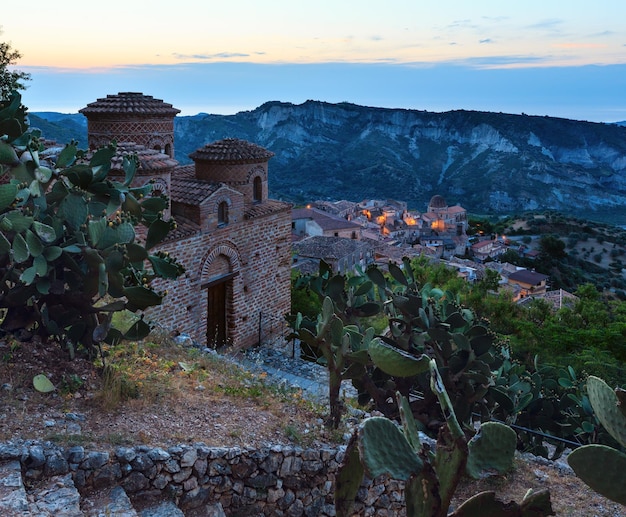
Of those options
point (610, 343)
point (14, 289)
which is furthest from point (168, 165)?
point (610, 343)

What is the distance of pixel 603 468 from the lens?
2.63 m

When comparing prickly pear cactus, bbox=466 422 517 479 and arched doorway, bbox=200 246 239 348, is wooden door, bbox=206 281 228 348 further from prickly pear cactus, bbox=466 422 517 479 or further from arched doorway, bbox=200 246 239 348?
prickly pear cactus, bbox=466 422 517 479

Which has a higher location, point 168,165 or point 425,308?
point 168,165

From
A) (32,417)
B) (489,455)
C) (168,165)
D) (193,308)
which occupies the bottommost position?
(193,308)

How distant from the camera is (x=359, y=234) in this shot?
1972 inches

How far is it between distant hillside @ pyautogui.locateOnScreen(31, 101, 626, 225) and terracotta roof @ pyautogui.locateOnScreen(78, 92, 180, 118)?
2600 inches

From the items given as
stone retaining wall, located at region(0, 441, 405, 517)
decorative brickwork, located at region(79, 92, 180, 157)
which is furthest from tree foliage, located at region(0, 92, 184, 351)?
decorative brickwork, located at region(79, 92, 180, 157)

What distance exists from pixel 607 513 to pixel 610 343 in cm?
885

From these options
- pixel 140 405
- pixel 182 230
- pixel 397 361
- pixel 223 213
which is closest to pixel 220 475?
pixel 140 405

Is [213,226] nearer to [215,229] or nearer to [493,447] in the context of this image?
[215,229]

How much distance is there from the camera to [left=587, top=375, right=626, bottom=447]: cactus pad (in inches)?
110

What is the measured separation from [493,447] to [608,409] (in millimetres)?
598

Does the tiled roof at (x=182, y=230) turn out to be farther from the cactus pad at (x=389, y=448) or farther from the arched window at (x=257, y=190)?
the cactus pad at (x=389, y=448)

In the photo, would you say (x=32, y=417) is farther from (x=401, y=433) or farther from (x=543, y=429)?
(x=543, y=429)
